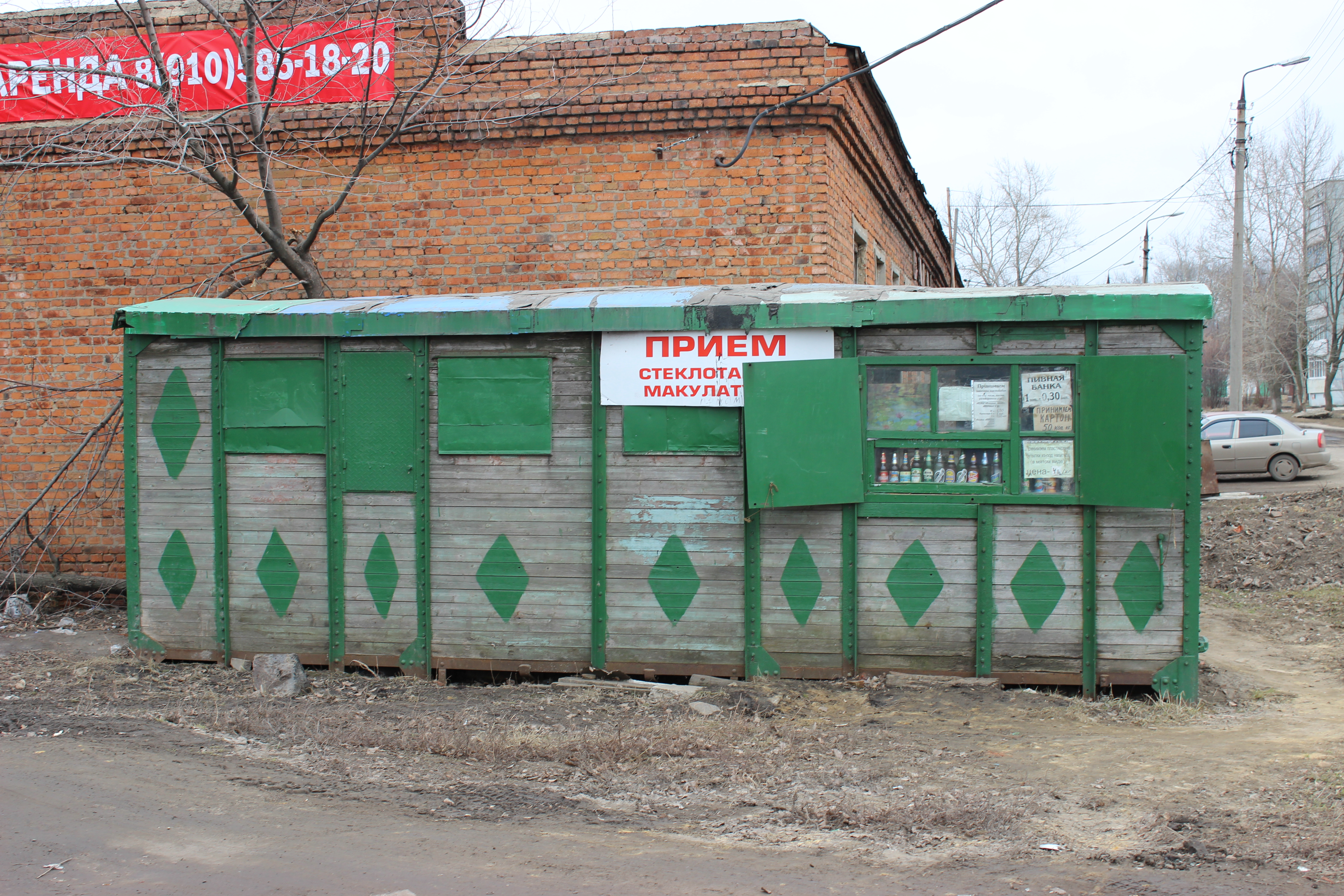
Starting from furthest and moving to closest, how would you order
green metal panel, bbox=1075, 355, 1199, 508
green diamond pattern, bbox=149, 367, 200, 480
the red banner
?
the red banner → green diamond pattern, bbox=149, 367, 200, 480 → green metal panel, bbox=1075, 355, 1199, 508

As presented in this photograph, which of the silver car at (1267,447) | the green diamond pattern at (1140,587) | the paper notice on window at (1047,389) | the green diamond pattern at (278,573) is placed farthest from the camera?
the silver car at (1267,447)

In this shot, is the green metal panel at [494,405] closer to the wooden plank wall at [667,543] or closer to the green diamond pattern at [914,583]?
the wooden plank wall at [667,543]

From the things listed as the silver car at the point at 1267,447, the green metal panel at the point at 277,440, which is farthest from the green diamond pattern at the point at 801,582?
the silver car at the point at 1267,447

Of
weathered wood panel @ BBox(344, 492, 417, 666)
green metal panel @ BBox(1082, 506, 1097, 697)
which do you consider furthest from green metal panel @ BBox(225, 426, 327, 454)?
green metal panel @ BBox(1082, 506, 1097, 697)

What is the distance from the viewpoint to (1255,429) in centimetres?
1855

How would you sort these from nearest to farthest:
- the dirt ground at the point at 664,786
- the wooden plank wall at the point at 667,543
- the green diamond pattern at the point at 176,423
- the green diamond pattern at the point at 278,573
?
1. the dirt ground at the point at 664,786
2. the wooden plank wall at the point at 667,543
3. the green diamond pattern at the point at 278,573
4. the green diamond pattern at the point at 176,423

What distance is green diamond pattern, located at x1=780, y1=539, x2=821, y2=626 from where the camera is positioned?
6.32 m

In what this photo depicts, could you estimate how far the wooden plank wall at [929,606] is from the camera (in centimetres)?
618

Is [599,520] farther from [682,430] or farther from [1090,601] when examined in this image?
[1090,601]

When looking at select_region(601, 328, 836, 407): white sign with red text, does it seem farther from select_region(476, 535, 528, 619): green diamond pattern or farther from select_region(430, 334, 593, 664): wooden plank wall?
select_region(476, 535, 528, 619): green diamond pattern

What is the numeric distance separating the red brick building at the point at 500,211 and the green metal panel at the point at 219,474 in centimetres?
256

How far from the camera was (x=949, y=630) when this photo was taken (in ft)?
20.4

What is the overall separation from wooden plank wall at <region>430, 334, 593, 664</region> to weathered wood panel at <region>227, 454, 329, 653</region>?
89cm

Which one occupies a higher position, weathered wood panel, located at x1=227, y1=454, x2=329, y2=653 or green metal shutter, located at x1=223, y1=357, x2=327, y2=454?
green metal shutter, located at x1=223, y1=357, x2=327, y2=454
